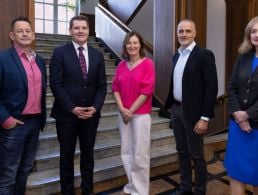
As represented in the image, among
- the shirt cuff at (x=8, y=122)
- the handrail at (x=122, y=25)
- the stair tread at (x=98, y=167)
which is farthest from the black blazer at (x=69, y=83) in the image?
the handrail at (x=122, y=25)

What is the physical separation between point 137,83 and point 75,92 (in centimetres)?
49

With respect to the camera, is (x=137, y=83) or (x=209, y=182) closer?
(x=137, y=83)

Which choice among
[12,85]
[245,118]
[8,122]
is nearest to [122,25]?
[12,85]

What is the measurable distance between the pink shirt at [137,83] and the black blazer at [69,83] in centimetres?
24

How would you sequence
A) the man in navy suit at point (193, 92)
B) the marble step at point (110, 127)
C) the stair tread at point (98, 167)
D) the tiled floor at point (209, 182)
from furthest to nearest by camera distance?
the marble step at point (110, 127), the tiled floor at point (209, 182), the stair tread at point (98, 167), the man in navy suit at point (193, 92)

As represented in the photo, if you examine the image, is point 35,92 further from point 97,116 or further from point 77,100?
point 97,116

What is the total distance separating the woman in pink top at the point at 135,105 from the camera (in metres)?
2.32

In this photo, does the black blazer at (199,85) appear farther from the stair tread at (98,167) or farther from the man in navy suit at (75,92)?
the stair tread at (98,167)

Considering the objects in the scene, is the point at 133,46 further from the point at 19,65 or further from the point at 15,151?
the point at 15,151

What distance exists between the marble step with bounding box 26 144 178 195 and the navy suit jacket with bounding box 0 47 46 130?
769 millimetres

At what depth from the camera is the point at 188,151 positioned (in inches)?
97.4

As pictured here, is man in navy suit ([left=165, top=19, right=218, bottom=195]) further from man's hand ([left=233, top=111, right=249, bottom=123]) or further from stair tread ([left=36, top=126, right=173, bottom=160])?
stair tread ([left=36, top=126, right=173, bottom=160])

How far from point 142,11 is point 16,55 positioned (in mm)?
4373

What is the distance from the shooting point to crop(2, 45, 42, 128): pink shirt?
1.98 metres
